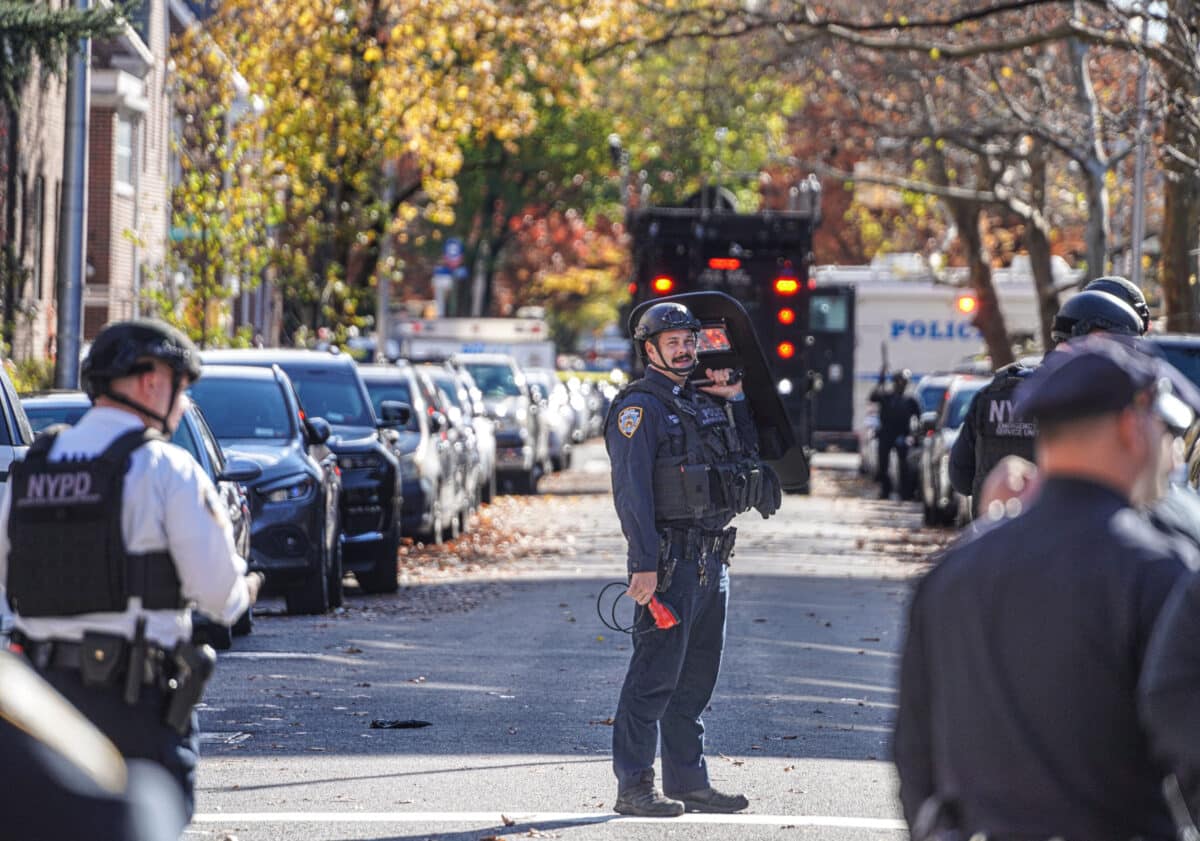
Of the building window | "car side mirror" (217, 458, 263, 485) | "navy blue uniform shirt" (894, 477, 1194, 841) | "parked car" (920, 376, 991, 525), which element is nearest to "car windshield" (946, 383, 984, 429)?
"parked car" (920, 376, 991, 525)

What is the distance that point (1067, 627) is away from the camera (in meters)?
3.87

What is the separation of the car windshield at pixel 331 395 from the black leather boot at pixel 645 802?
413 inches

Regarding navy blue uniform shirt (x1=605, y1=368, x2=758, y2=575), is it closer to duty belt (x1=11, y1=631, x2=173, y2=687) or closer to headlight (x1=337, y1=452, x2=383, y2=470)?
duty belt (x1=11, y1=631, x2=173, y2=687)

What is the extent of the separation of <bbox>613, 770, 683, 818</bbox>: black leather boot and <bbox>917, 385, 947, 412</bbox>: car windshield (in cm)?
2545

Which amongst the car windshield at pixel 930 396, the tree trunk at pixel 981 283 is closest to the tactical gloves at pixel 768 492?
the car windshield at pixel 930 396

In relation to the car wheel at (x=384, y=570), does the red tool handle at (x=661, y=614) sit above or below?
above

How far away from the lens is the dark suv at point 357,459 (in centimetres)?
1738

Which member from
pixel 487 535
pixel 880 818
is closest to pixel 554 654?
pixel 880 818

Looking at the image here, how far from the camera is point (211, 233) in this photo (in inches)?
1080

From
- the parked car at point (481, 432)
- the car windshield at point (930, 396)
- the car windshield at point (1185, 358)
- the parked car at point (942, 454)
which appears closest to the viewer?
the car windshield at point (1185, 358)

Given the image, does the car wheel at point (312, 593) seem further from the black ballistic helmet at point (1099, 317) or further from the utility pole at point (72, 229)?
the black ballistic helmet at point (1099, 317)

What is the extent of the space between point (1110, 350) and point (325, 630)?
36.8 ft

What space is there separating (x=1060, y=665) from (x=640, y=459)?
14.8 feet

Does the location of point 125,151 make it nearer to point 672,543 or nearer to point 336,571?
point 336,571
